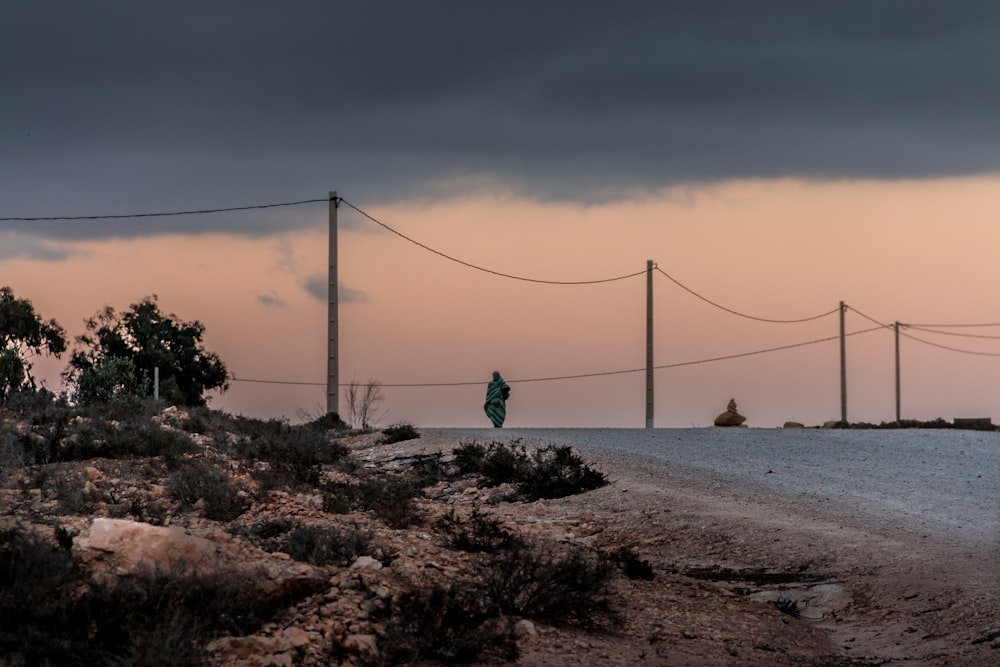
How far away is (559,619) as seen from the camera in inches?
444

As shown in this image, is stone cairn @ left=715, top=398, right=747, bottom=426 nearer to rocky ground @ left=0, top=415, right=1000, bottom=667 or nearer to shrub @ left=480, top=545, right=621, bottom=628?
rocky ground @ left=0, top=415, right=1000, bottom=667

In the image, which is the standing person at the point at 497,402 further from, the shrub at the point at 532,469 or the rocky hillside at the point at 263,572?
the rocky hillside at the point at 263,572

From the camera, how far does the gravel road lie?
17527 mm

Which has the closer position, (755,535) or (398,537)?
(398,537)

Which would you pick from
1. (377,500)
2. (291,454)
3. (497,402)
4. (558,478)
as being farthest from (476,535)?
(497,402)

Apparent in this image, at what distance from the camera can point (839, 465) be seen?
2258 centimetres

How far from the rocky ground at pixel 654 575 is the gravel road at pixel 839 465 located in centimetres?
123

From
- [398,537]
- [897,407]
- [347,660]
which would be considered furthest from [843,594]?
[897,407]

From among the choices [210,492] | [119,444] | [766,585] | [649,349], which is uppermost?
[649,349]

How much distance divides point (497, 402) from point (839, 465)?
11.3 m

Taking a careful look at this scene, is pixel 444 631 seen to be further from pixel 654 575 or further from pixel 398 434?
pixel 398 434

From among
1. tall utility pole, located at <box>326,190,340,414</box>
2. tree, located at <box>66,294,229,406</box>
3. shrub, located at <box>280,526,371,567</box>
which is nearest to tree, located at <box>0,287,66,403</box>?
tree, located at <box>66,294,229,406</box>

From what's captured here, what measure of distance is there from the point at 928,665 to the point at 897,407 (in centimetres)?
5722

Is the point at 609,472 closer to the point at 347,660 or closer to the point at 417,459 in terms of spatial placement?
the point at 417,459
